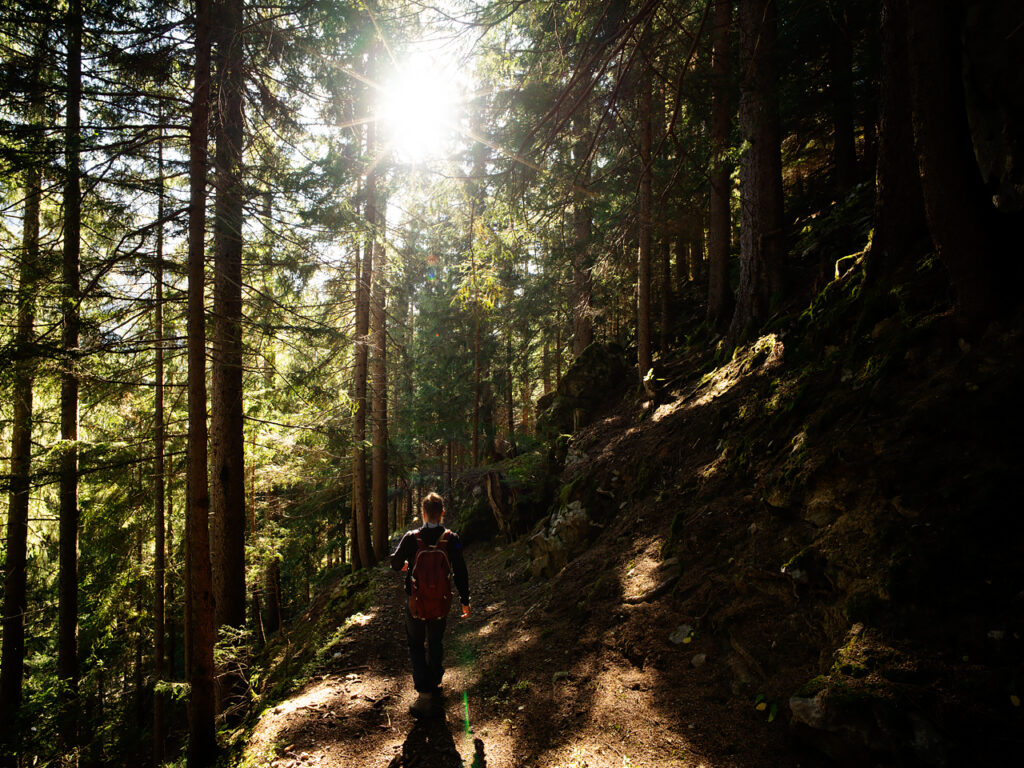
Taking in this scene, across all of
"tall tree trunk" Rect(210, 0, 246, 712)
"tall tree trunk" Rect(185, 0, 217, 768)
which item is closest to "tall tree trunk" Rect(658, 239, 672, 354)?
"tall tree trunk" Rect(210, 0, 246, 712)

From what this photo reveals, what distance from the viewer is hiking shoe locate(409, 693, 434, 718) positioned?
Result: 15.2 ft

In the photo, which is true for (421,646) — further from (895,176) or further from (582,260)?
(582,260)

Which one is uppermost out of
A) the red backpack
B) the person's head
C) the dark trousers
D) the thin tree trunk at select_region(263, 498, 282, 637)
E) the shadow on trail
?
the person's head

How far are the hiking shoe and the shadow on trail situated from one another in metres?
0.14

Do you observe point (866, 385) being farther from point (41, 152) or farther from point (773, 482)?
point (41, 152)

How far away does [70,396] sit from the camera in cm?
835

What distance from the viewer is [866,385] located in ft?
14.2

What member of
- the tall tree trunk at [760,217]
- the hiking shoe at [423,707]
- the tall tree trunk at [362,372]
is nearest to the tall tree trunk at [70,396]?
the hiking shoe at [423,707]

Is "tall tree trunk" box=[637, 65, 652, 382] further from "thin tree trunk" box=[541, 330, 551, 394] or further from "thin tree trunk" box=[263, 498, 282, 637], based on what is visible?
"thin tree trunk" box=[541, 330, 551, 394]

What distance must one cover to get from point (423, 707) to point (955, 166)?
7.11 meters

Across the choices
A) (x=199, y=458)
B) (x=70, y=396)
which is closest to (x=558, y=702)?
(x=199, y=458)

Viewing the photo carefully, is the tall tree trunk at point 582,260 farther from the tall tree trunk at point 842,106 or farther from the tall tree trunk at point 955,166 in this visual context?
the tall tree trunk at point 842,106

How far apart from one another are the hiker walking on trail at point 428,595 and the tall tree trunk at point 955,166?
5.25 meters

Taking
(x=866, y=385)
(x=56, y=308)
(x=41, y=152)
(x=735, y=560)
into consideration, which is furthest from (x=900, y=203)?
(x=56, y=308)
